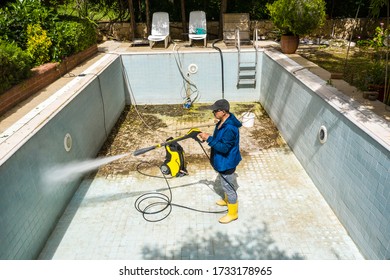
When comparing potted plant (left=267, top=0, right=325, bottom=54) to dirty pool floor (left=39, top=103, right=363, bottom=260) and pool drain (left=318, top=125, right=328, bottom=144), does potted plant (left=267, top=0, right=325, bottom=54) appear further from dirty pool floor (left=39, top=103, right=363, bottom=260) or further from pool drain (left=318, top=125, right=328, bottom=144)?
pool drain (left=318, top=125, right=328, bottom=144)

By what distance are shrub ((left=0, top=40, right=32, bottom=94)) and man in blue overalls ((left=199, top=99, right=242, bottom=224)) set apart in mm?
3646

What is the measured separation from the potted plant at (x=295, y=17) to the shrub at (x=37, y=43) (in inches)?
242

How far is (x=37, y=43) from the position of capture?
7.13m

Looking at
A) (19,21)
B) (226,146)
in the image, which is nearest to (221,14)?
(19,21)

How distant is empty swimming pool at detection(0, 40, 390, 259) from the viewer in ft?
13.0

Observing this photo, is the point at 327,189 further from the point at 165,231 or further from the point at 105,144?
the point at 105,144

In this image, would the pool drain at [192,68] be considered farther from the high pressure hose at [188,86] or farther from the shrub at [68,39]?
the shrub at [68,39]

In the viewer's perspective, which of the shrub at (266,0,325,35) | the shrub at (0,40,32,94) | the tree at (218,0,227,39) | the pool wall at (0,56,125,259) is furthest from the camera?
the tree at (218,0,227,39)

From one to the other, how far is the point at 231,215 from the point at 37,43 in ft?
18.5

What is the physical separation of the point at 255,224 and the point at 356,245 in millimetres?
1345

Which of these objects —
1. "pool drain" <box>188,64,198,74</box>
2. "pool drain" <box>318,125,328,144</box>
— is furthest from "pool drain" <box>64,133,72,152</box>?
"pool drain" <box>188,64,198,74</box>

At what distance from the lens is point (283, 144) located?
24.0ft

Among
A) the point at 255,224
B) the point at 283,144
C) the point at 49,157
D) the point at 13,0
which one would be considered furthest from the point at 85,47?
the point at 255,224

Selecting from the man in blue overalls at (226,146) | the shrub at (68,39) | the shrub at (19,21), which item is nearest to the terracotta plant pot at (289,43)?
the shrub at (68,39)
